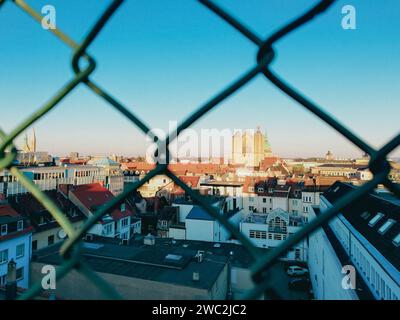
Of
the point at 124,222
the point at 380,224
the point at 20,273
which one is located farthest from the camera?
the point at 124,222

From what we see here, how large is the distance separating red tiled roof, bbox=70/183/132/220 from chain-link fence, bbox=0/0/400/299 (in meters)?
23.2

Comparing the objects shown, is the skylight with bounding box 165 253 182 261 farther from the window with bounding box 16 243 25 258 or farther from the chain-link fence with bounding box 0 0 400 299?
the chain-link fence with bounding box 0 0 400 299

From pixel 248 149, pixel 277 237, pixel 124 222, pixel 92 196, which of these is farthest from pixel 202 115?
pixel 248 149

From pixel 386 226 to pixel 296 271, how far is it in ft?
34.8

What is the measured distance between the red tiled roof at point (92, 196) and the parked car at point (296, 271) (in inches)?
492

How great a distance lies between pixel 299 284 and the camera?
719 inches

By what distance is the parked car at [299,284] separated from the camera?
18.1m

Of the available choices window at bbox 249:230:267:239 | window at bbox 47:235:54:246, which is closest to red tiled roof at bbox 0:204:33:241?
window at bbox 47:235:54:246

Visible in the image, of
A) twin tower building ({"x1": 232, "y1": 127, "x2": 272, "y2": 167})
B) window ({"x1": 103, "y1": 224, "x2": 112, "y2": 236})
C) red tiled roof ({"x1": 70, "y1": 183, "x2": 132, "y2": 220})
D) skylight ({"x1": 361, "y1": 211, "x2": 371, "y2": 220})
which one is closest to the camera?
skylight ({"x1": 361, "y1": 211, "x2": 371, "y2": 220})

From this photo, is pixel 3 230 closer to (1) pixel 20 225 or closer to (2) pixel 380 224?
(1) pixel 20 225

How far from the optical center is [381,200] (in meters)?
13.0

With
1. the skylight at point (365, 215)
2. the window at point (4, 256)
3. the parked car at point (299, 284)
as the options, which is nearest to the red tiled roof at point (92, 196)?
the window at point (4, 256)

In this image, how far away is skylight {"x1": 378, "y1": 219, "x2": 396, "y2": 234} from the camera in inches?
398
